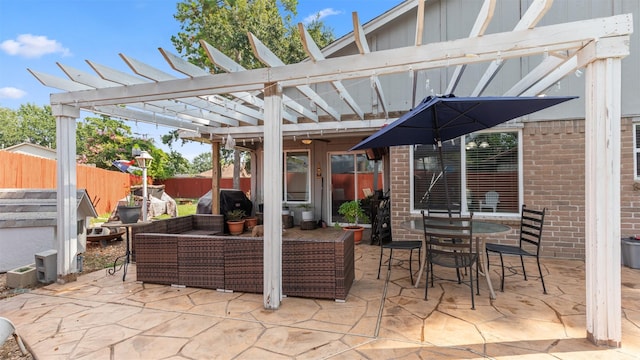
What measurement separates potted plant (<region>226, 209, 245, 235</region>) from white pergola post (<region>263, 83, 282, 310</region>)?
4734 mm

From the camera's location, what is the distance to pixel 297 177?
8727 millimetres

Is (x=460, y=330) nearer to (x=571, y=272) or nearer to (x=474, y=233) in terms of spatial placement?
(x=474, y=233)

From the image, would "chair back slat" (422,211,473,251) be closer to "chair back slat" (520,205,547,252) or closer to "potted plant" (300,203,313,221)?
"chair back slat" (520,205,547,252)

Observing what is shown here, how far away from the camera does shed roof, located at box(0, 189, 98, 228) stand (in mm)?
4949

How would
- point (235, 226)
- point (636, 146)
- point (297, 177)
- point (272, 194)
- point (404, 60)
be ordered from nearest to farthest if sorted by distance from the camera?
point (404, 60), point (272, 194), point (636, 146), point (235, 226), point (297, 177)

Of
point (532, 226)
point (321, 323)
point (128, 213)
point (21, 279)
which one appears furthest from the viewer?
point (128, 213)

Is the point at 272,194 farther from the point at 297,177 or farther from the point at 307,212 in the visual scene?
the point at 297,177

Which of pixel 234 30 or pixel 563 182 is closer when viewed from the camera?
pixel 563 182

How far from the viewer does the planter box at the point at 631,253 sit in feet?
14.6

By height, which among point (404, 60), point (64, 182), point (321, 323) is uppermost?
point (404, 60)

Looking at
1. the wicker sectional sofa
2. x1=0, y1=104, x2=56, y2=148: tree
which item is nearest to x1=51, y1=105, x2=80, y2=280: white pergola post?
the wicker sectional sofa

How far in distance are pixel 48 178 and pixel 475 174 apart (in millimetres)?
11998

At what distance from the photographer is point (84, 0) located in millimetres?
7805

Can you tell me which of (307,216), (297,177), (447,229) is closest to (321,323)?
(447,229)
